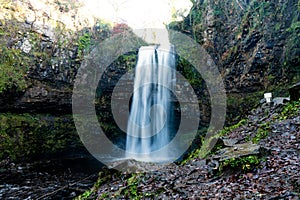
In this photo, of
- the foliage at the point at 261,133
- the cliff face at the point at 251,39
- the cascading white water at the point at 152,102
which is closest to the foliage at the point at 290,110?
the foliage at the point at 261,133

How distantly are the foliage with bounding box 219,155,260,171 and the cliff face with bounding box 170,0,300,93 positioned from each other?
8256 millimetres

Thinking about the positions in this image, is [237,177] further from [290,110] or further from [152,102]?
[152,102]

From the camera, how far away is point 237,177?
3.79 metres

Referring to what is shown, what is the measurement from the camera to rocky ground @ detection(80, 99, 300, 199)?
326 cm

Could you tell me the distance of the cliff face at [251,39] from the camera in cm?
1069

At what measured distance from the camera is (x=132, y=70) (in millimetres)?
14844

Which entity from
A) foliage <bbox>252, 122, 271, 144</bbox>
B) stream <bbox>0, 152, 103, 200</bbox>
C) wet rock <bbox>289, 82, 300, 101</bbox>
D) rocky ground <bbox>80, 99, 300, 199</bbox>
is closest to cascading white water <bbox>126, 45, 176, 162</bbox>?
stream <bbox>0, 152, 103, 200</bbox>

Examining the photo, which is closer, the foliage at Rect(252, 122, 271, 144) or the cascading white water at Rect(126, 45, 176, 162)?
the foliage at Rect(252, 122, 271, 144)

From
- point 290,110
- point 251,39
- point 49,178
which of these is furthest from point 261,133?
point 49,178

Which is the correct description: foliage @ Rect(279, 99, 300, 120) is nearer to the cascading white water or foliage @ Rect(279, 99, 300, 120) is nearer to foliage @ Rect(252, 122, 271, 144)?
foliage @ Rect(252, 122, 271, 144)

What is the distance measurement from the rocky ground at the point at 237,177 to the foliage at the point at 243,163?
0.05 feet

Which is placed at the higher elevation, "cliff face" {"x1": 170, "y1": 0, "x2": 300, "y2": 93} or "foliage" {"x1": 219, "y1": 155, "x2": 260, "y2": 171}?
"cliff face" {"x1": 170, "y1": 0, "x2": 300, "y2": 93}

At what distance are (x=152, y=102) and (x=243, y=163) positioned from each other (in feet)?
35.1

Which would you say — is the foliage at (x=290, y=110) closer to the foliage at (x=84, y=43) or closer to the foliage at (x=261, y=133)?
the foliage at (x=261, y=133)
